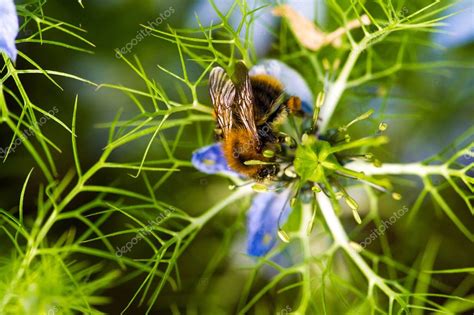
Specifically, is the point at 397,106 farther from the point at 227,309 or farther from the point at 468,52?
the point at 227,309

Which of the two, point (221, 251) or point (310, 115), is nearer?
point (310, 115)

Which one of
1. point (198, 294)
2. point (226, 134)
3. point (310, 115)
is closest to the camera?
point (226, 134)

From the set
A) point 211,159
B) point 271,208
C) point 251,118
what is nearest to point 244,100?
point 251,118

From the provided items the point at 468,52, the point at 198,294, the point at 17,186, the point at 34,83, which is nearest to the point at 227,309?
the point at 198,294

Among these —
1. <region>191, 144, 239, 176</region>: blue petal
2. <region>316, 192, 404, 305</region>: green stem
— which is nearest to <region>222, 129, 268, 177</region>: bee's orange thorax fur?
<region>191, 144, 239, 176</region>: blue petal

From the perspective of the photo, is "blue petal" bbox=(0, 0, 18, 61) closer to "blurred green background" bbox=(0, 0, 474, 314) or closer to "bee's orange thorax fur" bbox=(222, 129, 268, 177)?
"bee's orange thorax fur" bbox=(222, 129, 268, 177)

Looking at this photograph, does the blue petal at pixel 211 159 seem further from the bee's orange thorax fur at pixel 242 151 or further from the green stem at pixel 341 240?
the green stem at pixel 341 240

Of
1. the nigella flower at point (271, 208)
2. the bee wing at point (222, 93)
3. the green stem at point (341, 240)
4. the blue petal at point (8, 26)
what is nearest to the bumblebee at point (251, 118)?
the bee wing at point (222, 93)
